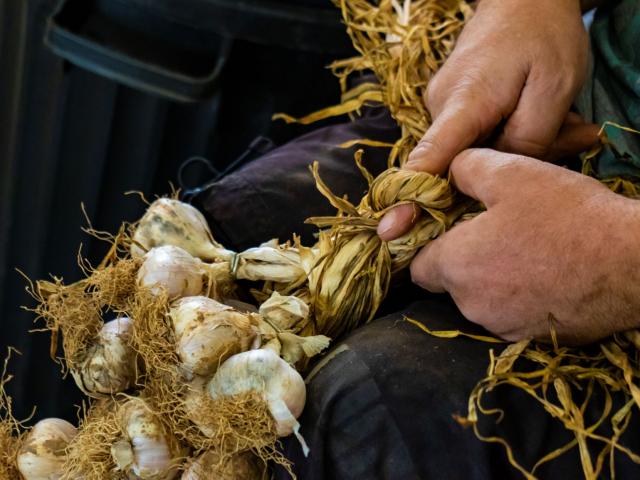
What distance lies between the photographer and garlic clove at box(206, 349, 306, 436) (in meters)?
0.58

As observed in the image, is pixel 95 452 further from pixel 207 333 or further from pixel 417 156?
pixel 417 156

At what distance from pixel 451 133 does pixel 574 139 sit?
150 mm

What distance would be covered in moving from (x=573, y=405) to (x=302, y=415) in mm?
200

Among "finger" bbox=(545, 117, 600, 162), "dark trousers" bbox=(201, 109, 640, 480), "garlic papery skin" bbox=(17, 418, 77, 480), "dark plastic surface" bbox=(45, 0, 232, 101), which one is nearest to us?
"dark trousers" bbox=(201, 109, 640, 480)

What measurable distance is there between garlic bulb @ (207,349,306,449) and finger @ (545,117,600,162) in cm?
37

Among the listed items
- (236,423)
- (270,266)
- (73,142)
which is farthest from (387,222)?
(73,142)

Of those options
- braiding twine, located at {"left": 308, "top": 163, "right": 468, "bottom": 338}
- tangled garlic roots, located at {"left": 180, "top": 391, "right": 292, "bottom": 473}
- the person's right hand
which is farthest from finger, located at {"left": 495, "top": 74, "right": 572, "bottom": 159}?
tangled garlic roots, located at {"left": 180, "top": 391, "right": 292, "bottom": 473}

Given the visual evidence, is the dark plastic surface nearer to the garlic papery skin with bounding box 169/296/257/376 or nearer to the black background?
the black background

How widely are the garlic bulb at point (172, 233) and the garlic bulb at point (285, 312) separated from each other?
0.32 ft

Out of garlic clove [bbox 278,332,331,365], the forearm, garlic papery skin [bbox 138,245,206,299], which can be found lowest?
garlic clove [bbox 278,332,331,365]

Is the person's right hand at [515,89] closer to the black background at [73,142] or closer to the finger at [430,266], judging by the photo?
the finger at [430,266]

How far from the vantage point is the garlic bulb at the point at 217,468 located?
1.97 ft

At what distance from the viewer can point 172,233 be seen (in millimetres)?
739

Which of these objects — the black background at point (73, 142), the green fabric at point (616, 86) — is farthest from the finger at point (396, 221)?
the black background at point (73, 142)
